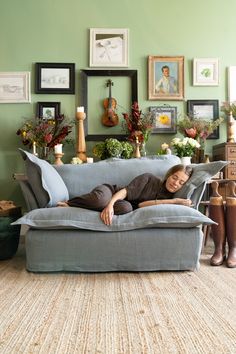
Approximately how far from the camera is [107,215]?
2096 mm

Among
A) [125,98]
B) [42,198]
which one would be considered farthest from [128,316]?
[125,98]

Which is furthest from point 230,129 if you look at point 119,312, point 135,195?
point 119,312

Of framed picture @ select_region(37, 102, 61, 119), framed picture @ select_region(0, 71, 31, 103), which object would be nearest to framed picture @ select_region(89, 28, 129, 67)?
framed picture @ select_region(37, 102, 61, 119)

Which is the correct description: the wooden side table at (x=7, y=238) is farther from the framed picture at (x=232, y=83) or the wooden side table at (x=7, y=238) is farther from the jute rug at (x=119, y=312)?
the framed picture at (x=232, y=83)

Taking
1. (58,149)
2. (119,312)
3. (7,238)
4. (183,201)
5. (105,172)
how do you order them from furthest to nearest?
(58,149)
(105,172)
(7,238)
(183,201)
(119,312)

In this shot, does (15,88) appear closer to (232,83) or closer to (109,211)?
(109,211)

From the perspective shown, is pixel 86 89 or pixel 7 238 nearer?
pixel 7 238

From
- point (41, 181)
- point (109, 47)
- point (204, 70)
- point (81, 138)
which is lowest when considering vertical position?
point (41, 181)

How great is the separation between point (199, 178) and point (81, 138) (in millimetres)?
1634

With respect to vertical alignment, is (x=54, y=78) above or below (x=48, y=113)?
above

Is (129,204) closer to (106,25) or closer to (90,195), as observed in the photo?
(90,195)

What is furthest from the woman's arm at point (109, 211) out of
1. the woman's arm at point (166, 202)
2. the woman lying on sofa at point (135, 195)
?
the woman's arm at point (166, 202)

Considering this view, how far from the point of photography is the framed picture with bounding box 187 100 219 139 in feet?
12.2

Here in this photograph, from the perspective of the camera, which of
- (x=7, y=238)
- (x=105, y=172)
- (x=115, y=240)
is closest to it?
(x=115, y=240)
